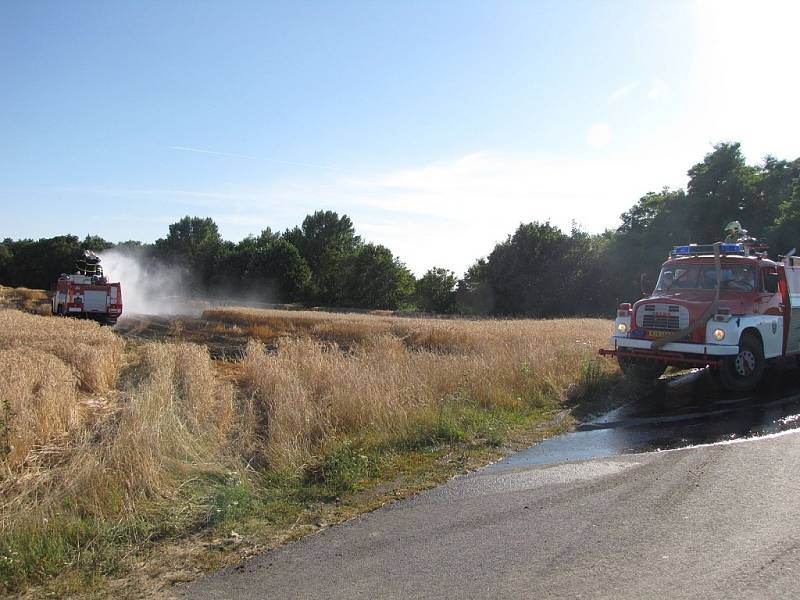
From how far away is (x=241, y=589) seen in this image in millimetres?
4020

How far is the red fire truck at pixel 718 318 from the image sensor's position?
10812mm

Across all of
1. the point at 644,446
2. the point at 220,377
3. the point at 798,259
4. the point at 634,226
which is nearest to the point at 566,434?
the point at 644,446

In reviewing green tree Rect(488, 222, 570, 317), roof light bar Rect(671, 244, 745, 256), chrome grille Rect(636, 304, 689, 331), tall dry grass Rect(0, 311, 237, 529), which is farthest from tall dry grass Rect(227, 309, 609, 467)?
green tree Rect(488, 222, 570, 317)

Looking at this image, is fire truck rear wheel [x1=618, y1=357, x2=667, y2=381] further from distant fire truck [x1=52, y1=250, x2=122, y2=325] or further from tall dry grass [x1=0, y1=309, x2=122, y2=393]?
distant fire truck [x1=52, y1=250, x2=122, y2=325]

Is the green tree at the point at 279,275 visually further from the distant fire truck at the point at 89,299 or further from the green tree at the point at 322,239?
the distant fire truck at the point at 89,299

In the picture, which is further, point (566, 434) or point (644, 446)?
point (566, 434)

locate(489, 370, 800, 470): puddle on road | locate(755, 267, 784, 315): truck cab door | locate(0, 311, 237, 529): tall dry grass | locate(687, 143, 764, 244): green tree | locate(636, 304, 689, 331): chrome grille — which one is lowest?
locate(489, 370, 800, 470): puddle on road

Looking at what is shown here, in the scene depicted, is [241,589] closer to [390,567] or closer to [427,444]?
[390,567]

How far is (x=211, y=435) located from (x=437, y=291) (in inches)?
1974

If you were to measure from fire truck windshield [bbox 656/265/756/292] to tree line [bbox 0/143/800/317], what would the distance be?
19.6ft

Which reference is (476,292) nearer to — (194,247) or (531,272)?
(531,272)

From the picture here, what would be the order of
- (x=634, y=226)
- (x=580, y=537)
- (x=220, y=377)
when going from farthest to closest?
A: (x=634, y=226)
(x=220, y=377)
(x=580, y=537)

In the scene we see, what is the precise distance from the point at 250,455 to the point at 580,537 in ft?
12.4

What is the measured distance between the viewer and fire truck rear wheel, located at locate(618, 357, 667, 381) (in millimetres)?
11742
